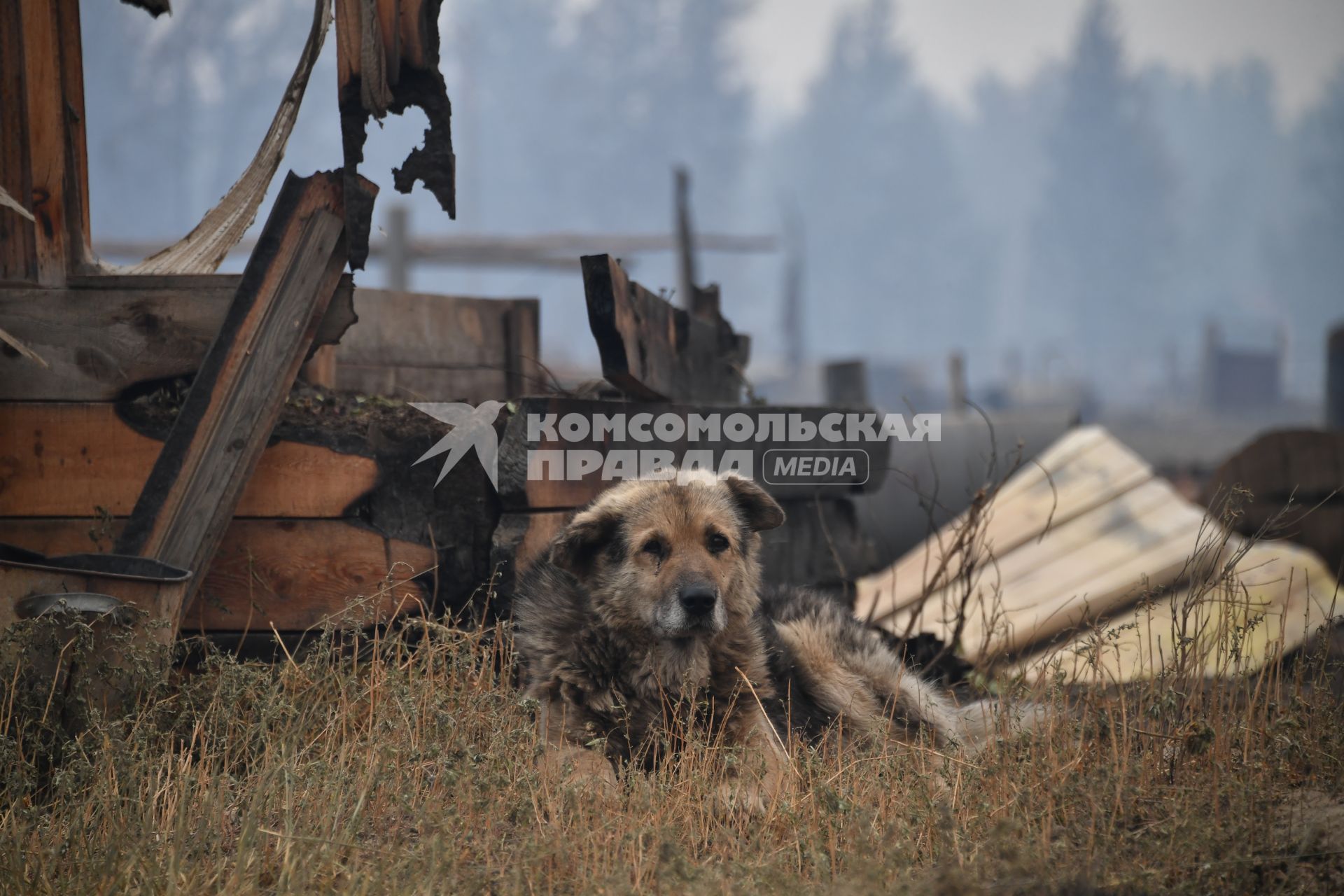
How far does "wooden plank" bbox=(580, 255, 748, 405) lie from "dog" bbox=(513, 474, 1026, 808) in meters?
0.72

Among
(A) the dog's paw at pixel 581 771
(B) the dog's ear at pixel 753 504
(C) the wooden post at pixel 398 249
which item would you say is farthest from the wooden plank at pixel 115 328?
(C) the wooden post at pixel 398 249

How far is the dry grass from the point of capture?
3.12 m

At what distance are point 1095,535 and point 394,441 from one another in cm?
516

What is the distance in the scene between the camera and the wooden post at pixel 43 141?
4.66m

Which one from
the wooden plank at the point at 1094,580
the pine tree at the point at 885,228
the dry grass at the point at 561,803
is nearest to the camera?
the dry grass at the point at 561,803

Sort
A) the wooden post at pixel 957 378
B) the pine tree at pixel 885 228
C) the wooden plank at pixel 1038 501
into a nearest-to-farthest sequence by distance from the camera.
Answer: the wooden plank at pixel 1038 501 → the wooden post at pixel 957 378 → the pine tree at pixel 885 228

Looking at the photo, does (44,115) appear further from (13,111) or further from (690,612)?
(690,612)

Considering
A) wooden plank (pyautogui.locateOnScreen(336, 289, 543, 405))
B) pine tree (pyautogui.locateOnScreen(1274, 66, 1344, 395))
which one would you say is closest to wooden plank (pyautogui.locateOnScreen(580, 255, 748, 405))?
wooden plank (pyautogui.locateOnScreen(336, 289, 543, 405))

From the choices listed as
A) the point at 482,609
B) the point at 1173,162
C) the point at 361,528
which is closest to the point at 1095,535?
the point at 482,609

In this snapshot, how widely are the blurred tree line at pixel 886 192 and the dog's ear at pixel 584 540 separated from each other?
7847 cm

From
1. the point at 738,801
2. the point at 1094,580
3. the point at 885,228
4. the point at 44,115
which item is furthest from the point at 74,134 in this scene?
the point at 885,228

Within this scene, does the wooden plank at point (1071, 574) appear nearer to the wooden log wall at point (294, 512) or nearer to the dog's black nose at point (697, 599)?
the dog's black nose at point (697, 599)

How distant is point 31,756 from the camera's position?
385cm

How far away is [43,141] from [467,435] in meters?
2.17
